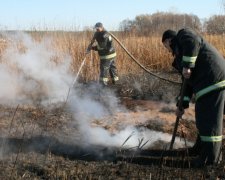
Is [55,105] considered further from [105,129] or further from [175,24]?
[175,24]

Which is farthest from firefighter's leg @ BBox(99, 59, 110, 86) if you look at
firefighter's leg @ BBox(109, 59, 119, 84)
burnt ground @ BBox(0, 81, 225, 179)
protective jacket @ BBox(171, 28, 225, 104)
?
protective jacket @ BBox(171, 28, 225, 104)

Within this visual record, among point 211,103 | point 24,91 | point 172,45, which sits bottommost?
point 24,91

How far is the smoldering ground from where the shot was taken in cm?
596

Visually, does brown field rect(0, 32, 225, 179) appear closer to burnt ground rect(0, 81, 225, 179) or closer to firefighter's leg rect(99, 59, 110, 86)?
burnt ground rect(0, 81, 225, 179)

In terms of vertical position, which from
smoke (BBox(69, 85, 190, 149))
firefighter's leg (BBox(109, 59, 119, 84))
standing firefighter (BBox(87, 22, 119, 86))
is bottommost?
smoke (BBox(69, 85, 190, 149))

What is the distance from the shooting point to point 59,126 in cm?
683

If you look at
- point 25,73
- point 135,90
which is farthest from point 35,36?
point 135,90

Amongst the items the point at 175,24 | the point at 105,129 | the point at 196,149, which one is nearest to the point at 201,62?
the point at 196,149

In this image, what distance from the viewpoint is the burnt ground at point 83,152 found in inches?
185

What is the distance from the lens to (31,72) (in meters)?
10.5

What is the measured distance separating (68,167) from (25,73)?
6.19m

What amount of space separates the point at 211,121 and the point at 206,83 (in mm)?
498

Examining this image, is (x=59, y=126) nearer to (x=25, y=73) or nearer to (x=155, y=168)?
(x=155, y=168)

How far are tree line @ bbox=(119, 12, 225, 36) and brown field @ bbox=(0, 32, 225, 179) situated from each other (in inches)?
193
